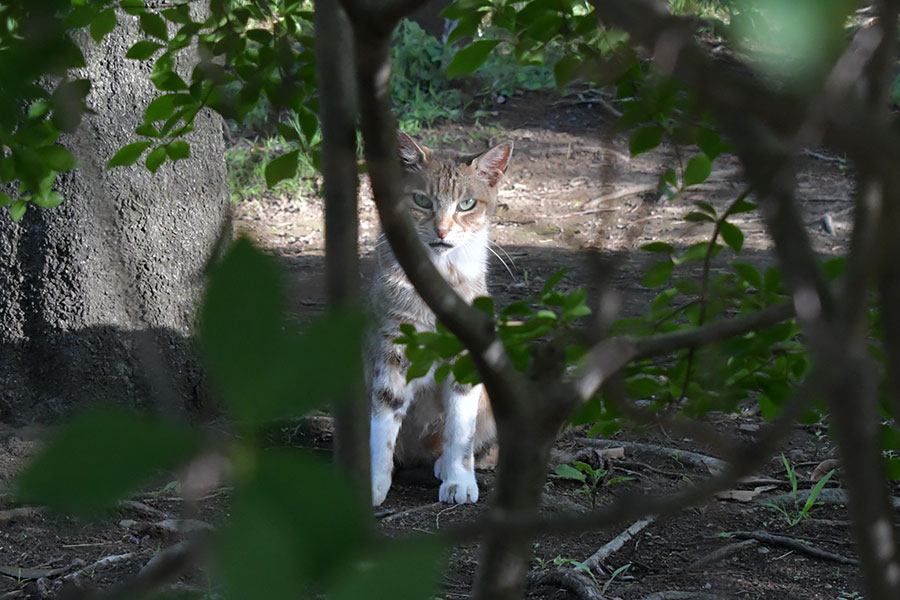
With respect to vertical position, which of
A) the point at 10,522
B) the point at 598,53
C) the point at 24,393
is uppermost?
the point at 598,53

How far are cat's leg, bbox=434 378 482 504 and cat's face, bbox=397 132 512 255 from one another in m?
0.70

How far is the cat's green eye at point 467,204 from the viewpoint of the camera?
409 cm

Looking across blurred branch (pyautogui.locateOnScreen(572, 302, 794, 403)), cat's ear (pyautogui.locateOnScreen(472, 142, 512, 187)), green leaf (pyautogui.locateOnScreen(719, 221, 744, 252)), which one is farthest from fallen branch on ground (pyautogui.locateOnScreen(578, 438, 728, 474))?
blurred branch (pyautogui.locateOnScreen(572, 302, 794, 403))

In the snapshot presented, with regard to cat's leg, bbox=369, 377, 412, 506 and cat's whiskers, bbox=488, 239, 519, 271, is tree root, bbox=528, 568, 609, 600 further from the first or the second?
cat's whiskers, bbox=488, 239, 519, 271

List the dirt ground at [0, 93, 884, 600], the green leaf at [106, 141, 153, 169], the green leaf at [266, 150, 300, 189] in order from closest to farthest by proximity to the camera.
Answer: the green leaf at [266, 150, 300, 189], the green leaf at [106, 141, 153, 169], the dirt ground at [0, 93, 884, 600]

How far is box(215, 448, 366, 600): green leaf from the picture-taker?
0.31 meters

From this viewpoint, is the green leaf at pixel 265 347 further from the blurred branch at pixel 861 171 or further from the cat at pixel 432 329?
the cat at pixel 432 329

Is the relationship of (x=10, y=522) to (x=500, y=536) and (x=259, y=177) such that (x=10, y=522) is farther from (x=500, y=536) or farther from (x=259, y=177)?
(x=259, y=177)

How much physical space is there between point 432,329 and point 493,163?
3.63 ft

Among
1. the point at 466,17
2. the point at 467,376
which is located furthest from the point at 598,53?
the point at 467,376

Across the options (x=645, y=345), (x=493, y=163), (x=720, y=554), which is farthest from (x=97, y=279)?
(x=645, y=345)

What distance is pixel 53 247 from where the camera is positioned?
3426mm

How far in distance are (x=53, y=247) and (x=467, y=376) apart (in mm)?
2589

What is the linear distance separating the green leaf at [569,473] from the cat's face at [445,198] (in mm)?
1104
